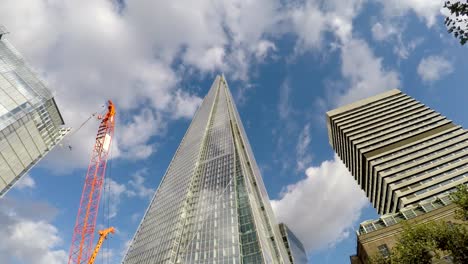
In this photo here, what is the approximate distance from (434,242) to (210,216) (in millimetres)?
83147

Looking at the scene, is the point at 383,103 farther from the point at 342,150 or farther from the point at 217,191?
the point at 217,191

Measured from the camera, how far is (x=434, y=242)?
2992cm

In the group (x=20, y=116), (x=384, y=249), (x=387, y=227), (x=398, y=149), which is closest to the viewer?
(x=384, y=249)

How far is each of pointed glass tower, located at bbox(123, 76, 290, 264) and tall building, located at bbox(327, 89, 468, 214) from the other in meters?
43.1

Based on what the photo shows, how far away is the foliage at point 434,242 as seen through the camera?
28438 mm

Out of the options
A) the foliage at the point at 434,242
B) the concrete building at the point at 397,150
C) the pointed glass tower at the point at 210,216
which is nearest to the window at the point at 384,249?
the concrete building at the point at 397,150

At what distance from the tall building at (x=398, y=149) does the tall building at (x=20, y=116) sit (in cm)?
11135

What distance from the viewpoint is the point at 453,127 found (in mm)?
116438

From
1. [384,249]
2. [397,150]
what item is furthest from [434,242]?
[397,150]

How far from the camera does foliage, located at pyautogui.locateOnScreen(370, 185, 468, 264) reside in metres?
28.4

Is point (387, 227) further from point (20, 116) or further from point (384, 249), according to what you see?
point (20, 116)

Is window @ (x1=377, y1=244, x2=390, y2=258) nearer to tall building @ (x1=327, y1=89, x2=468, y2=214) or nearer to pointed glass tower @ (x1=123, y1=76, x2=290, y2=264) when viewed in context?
pointed glass tower @ (x1=123, y1=76, x2=290, y2=264)

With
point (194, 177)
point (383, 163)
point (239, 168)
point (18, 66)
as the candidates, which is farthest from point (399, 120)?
point (18, 66)

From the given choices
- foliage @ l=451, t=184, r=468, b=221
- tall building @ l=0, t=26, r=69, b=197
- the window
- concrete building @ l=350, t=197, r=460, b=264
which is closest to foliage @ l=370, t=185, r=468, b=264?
foliage @ l=451, t=184, r=468, b=221
